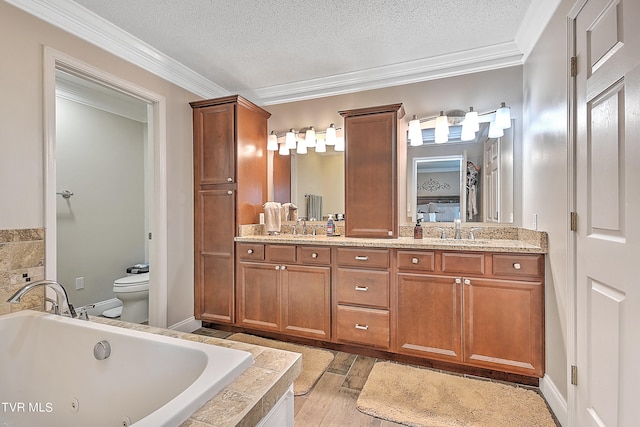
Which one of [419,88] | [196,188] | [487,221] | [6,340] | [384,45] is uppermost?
[384,45]

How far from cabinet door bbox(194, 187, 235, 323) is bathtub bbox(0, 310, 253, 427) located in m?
1.35

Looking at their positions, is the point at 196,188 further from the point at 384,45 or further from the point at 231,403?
the point at 231,403

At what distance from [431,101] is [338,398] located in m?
2.44

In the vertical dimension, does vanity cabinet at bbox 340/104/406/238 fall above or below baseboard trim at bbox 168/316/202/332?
above

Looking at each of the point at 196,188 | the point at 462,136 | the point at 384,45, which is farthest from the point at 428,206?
the point at 196,188

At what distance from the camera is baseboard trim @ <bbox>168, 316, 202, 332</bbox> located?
271 cm

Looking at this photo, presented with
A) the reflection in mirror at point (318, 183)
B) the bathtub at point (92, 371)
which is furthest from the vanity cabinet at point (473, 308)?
the bathtub at point (92, 371)

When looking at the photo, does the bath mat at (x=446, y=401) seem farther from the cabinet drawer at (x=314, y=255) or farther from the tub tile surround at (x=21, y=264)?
the tub tile surround at (x=21, y=264)

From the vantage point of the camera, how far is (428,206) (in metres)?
2.69

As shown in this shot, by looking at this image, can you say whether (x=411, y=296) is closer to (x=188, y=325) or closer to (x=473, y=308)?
(x=473, y=308)

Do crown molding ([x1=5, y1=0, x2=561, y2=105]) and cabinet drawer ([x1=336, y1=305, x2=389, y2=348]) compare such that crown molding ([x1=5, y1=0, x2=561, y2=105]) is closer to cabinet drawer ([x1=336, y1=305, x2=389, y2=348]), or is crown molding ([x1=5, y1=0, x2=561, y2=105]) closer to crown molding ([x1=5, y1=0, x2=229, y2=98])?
crown molding ([x1=5, y1=0, x2=229, y2=98])

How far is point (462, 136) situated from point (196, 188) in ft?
8.09

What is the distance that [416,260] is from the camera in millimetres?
2160

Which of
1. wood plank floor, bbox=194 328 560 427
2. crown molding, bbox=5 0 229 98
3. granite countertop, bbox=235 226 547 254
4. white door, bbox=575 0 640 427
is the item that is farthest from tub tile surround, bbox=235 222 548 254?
crown molding, bbox=5 0 229 98
